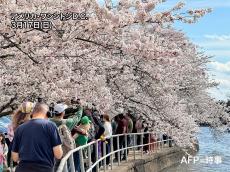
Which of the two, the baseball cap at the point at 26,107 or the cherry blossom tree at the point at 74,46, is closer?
the baseball cap at the point at 26,107

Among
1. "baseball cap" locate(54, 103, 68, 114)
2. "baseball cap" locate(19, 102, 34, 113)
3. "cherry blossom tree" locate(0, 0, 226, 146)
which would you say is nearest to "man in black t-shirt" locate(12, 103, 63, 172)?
"baseball cap" locate(19, 102, 34, 113)

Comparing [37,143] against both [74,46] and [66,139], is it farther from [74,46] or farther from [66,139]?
[74,46]

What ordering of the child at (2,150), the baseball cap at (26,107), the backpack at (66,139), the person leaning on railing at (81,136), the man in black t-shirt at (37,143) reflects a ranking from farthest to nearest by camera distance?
the person leaning on railing at (81,136), the child at (2,150), the backpack at (66,139), the baseball cap at (26,107), the man in black t-shirt at (37,143)

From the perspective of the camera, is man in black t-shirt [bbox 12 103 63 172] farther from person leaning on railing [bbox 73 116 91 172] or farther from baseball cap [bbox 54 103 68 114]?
person leaning on railing [bbox 73 116 91 172]

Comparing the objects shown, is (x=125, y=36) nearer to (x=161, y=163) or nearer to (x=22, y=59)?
(x=22, y=59)

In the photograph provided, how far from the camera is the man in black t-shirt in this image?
18.8 ft

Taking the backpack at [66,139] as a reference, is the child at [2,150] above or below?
below

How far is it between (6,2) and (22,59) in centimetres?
159

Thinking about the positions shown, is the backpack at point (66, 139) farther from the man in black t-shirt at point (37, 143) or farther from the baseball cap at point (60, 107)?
the man in black t-shirt at point (37, 143)

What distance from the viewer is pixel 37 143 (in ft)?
18.8

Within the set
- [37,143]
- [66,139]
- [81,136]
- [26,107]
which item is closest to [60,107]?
[66,139]

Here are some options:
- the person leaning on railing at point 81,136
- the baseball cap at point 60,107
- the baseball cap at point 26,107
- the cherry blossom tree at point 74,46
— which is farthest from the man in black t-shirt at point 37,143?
the person leaning on railing at point 81,136

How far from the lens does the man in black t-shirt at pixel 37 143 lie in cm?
574

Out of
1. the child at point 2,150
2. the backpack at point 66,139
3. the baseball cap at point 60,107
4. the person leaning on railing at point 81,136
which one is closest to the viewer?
the baseball cap at point 60,107
